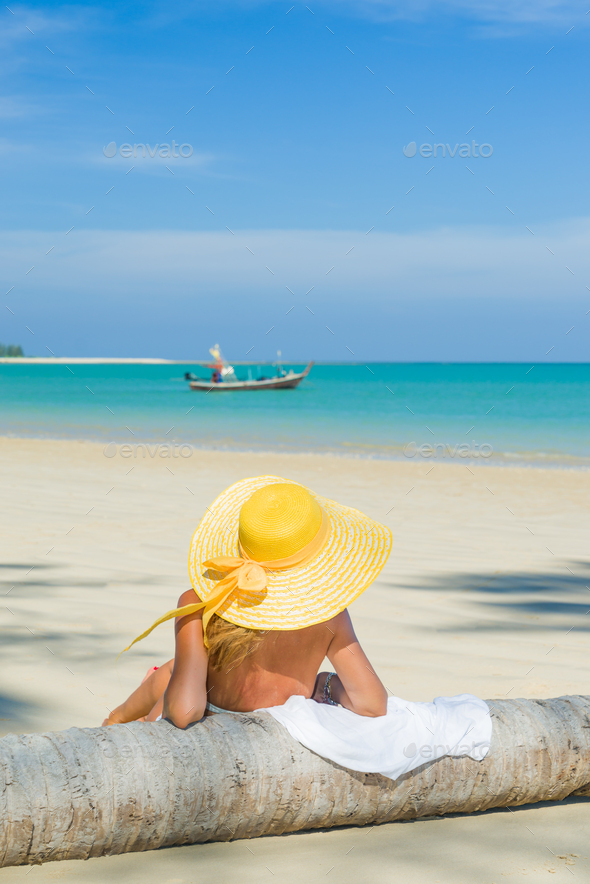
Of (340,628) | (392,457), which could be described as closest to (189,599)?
(340,628)

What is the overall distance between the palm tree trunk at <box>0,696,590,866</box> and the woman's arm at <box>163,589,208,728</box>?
5 cm

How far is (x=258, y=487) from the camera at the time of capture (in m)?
2.74

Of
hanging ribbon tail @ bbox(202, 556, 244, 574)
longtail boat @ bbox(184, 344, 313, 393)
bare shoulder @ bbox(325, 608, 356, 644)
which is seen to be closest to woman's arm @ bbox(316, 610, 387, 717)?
bare shoulder @ bbox(325, 608, 356, 644)

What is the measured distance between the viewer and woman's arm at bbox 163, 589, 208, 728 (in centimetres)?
246

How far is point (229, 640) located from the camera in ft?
8.09

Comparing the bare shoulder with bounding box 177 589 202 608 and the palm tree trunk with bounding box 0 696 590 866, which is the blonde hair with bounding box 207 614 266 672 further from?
the palm tree trunk with bounding box 0 696 590 866

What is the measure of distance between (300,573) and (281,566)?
65mm

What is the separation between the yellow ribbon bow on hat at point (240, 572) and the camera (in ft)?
7.82

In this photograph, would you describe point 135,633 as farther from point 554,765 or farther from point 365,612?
point 554,765

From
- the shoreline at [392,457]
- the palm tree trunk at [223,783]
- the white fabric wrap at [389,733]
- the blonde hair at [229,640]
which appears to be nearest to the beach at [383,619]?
the palm tree trunk at [223,783]

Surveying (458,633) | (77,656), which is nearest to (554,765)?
(458,633)

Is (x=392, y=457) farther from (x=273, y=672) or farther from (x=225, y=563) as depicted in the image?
(x=225, y=563)

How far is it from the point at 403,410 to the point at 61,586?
32453 mm

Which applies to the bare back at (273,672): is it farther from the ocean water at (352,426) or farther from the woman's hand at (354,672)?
the ocean water at (352,426)
